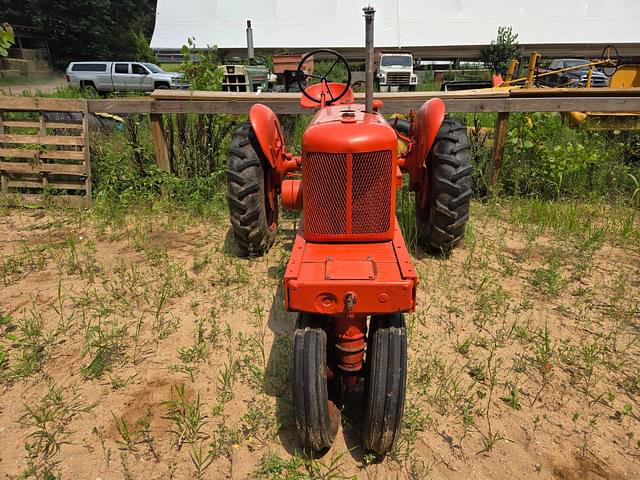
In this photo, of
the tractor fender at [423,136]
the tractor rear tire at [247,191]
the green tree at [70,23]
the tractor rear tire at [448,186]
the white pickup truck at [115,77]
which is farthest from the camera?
the green tree at [70,23]

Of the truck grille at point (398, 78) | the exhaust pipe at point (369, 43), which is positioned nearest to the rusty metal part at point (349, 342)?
the exhaust pipe at point (369, 43)

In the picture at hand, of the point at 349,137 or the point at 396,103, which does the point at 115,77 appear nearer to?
the point at 396,103

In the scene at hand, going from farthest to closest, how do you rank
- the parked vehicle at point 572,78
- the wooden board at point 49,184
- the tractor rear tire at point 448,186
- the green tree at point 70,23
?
1. the green tree at point 70,23
2. the parked vehicle at point 572,78
3. the wooden board at point 49,184
4. the tractor rear tire at point 448,186

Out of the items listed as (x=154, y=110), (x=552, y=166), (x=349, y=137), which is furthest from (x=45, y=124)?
(x=552, y=166)

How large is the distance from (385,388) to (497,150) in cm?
430

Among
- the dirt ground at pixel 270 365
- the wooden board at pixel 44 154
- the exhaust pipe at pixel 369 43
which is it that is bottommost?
the dirt ground at pixel 270 365

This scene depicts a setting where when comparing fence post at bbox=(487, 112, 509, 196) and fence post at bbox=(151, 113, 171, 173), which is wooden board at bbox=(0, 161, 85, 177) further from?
fence post at bbox=(487, 112, 509, 196)

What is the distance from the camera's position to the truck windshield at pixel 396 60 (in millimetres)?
20734

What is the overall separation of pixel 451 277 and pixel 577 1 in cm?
3442

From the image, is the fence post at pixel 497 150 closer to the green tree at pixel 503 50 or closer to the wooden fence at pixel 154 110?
the wooden fence at pixel 154 110

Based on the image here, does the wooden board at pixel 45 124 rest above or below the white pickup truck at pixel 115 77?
below

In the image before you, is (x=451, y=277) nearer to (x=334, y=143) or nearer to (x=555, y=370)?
(x=555, y=370)

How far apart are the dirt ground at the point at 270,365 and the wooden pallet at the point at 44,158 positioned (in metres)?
1.35

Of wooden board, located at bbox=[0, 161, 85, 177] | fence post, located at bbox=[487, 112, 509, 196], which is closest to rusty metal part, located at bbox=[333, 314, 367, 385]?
fence post, located at bbox=[487, 112, 509, 196]
